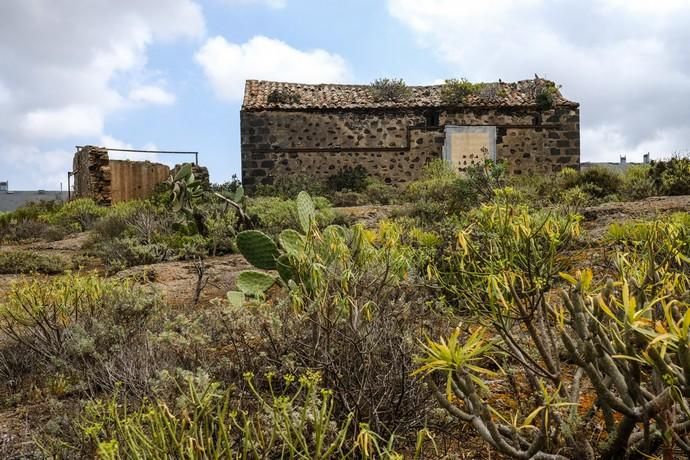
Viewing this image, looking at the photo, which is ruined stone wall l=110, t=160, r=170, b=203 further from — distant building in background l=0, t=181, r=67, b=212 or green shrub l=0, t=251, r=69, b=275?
distant building in background l=0, t=181, r=67, b=212

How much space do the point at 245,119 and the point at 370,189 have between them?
17.0 feet

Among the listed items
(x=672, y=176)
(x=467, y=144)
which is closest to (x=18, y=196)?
(x=467, y=144)

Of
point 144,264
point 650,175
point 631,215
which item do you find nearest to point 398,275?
point 144,264

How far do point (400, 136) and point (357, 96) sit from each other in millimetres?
2406

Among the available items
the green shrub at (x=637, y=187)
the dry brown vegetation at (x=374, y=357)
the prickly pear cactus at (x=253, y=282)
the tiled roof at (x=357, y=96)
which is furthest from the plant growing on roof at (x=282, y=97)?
the prickly pear cactus at (x=253, y=282)

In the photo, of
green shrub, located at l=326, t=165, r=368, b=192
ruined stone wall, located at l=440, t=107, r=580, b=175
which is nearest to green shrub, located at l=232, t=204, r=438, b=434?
green shrub, located at l=326, t=165, r=368, b=192

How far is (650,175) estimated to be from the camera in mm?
14578

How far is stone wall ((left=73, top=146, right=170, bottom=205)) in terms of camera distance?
1892 cm

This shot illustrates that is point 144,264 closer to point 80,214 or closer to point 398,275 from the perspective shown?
point 398,275

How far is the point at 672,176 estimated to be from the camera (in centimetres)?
1349

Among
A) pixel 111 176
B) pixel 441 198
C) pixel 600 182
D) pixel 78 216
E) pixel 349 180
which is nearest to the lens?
pixel 441 198

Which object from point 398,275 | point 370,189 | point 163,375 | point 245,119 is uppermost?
point 245,119

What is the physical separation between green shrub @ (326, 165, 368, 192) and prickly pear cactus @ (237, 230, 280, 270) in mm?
14321

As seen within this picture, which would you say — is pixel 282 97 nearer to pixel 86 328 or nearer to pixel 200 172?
pixel 200 172
